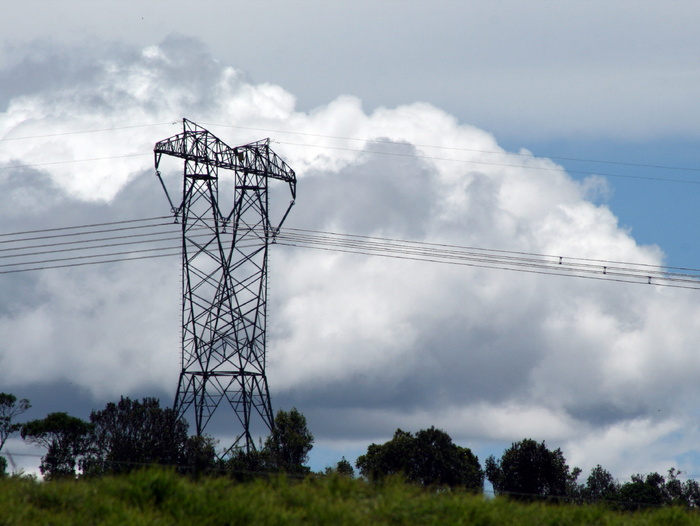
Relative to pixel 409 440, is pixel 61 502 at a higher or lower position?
lower

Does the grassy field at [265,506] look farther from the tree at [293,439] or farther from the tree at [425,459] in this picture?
the tree at [425,459]

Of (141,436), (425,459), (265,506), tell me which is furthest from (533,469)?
(265,506)

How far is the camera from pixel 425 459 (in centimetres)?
12575

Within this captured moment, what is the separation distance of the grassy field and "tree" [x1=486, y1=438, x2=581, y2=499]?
89.0 meters

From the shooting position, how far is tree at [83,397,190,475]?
3169 inches

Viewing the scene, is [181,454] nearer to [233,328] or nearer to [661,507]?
[233,328]

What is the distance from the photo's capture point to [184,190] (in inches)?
2758

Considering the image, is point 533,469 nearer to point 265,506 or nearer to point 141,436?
point 141,436

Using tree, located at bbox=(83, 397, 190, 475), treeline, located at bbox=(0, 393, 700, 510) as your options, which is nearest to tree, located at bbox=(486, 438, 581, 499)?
treeline, located at bbox=(0, 393, 700, 510)

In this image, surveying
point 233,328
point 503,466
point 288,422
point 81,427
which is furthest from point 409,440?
point 233,328

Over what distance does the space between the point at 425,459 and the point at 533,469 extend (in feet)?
48.7

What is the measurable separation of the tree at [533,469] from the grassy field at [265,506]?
89.0 m

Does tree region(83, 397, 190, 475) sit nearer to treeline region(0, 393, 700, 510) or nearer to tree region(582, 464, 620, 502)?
treeline region(0, 393, 700, 510)

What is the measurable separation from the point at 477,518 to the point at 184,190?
154ft
